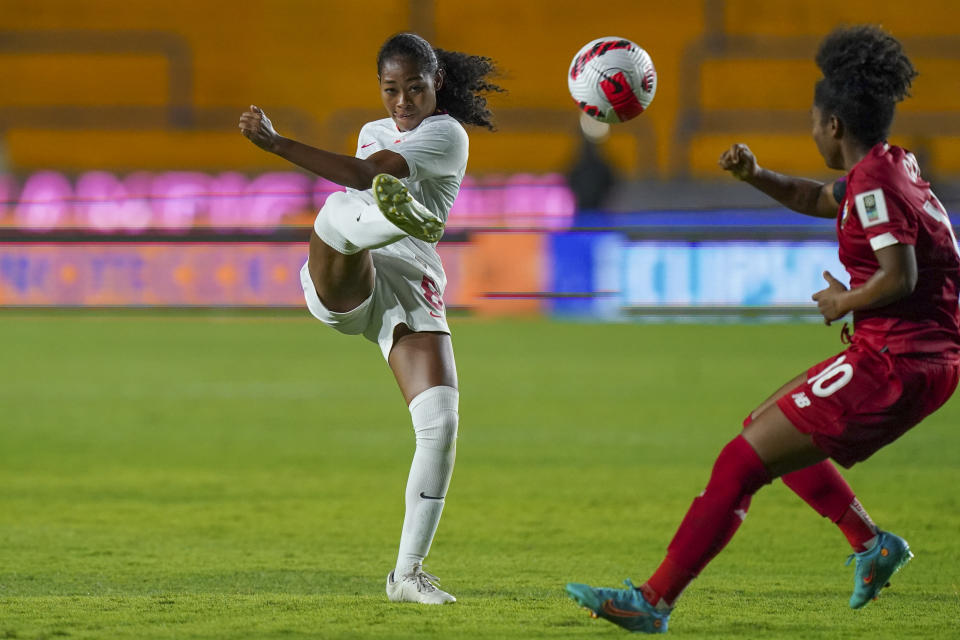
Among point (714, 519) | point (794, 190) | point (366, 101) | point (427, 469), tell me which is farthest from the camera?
point (366, 101)

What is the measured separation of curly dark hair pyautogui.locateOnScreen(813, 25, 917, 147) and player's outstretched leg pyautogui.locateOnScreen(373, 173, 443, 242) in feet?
3.89

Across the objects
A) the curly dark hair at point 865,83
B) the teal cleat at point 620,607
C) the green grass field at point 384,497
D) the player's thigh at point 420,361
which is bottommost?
the green grass field at point 384,497

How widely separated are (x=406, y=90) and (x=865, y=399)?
1731mm

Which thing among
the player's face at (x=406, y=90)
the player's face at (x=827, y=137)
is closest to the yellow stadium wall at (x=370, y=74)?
the player's face at (x=406, y=90)

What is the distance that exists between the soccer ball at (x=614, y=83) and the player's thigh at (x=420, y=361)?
1.01 m

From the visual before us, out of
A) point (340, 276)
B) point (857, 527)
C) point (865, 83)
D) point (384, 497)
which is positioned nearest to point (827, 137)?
point (865, 83)

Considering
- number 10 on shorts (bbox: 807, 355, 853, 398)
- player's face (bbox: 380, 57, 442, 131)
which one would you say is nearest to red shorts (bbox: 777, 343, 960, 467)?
number 10 on shorts (bbox: 807, 355, 853, 398)

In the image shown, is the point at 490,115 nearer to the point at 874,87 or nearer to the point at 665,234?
the point at 874,87

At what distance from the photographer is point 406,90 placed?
427cm

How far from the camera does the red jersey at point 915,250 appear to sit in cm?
341

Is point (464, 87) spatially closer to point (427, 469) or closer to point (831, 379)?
point (427, 469)

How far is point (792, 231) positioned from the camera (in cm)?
1174

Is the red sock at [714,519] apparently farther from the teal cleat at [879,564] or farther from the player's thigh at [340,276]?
the player's thigh at [340,276]

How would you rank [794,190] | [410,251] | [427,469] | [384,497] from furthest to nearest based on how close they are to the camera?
1. [384,497]
2. [410,251]
3. [427,469]
4. [794,190]
